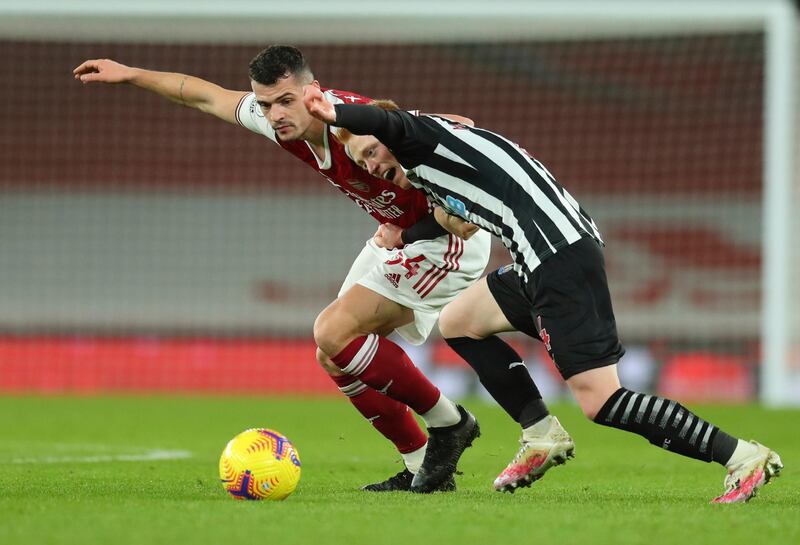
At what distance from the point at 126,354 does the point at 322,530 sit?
11.3 metres

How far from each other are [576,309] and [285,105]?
4.49 feet

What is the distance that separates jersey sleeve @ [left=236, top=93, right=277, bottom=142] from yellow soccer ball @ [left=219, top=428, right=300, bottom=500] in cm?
144

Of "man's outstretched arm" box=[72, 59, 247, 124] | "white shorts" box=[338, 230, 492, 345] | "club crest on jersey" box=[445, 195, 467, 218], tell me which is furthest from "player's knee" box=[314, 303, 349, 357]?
"man's outstretched arm" box=[72, 59, 247, 124]

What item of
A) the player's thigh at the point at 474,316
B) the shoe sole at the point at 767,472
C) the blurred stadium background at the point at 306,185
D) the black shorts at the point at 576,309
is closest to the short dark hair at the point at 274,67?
the player's thigh at the point at 474,316

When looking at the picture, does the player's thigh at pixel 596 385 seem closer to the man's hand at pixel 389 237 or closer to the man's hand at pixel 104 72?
the man's hand at pixel 389 237

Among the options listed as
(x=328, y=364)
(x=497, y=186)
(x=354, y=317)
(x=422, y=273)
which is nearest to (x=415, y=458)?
(x=328, y=364)

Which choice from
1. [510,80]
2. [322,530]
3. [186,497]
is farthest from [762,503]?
[510,80]

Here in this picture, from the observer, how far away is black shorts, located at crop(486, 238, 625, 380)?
171 inches

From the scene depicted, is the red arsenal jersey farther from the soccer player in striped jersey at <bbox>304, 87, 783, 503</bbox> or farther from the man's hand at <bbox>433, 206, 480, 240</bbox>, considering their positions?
the soccer player in striped jersey at <bbox>304, 87, 783, 503</bbox>

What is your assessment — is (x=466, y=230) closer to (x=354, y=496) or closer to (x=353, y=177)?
(x=353, y=177)

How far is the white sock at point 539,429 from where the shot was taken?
4.79 meters

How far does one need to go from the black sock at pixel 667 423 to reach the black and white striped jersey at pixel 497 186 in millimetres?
575

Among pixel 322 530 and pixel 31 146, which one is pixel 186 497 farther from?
pixel 31 146

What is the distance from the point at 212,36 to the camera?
1412 centimetres
